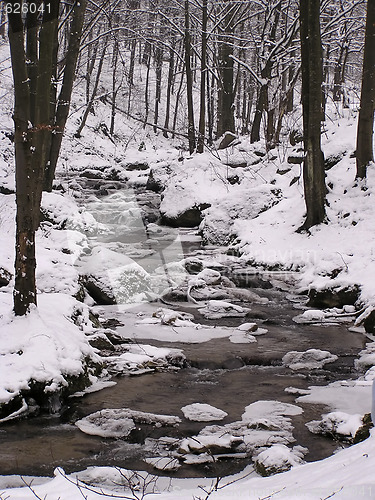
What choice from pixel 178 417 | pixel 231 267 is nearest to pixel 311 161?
pixel 231 267

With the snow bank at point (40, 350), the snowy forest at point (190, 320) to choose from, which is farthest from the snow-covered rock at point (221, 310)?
the snow bank at point (40, 350)

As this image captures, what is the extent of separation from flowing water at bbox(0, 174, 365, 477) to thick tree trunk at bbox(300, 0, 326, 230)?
2.90m

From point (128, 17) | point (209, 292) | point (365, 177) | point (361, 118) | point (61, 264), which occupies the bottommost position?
point (209, 292)

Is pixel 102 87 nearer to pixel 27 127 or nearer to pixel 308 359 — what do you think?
pixel 27 127

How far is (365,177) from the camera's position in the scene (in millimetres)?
11195

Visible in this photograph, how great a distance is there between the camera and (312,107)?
34.2ft

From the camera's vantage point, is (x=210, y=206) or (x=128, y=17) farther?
(x=210, y=206)

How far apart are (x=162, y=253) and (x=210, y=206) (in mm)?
3498

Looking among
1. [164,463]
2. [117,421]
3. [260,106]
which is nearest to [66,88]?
[260,106]

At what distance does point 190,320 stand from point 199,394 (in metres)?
2.69

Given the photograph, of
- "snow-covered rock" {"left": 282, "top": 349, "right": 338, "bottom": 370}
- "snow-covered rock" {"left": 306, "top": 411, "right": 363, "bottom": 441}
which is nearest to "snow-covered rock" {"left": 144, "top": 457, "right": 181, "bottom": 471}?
"snow-covered rock" {"left": 306, "top": 411, "right": 363, "bottom": 441}

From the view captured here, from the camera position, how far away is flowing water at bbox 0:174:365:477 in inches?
155

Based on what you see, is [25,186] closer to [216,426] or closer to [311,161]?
[216,426]

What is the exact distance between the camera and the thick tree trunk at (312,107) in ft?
33.8
